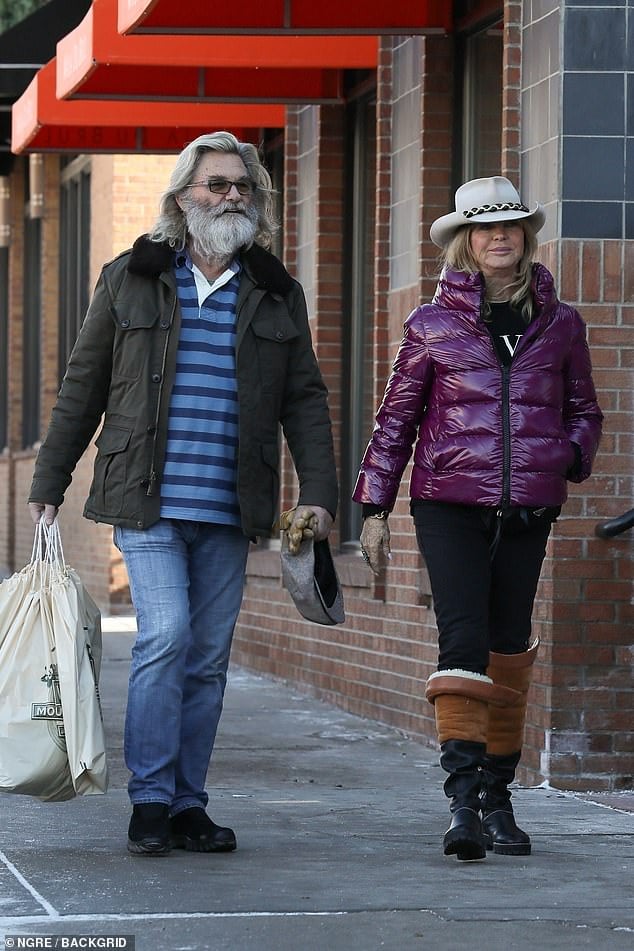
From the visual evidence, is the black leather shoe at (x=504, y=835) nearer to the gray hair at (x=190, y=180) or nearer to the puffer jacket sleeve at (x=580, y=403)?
the puffer jacket sleeve at (x=580, y=403)

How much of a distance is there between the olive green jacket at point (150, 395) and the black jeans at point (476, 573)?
0.36 m

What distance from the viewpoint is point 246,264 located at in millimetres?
6383

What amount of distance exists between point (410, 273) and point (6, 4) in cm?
1977

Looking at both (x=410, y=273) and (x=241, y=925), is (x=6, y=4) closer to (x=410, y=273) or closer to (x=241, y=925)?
(x=410, y=273)

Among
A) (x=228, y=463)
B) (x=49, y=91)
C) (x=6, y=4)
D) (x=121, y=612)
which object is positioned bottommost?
(x=121, y=612)

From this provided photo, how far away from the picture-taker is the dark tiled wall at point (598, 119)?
7633 millimetres

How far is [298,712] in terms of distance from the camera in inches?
412

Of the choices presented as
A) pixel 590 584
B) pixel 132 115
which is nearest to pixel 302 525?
pixel 590 584

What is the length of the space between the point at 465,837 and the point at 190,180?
2135mm

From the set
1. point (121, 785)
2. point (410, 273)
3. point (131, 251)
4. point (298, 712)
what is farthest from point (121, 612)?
point (131, 251)

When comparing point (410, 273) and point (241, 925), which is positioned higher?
point (410, 273)

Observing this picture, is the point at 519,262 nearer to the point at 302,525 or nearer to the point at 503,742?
the point at 302,525

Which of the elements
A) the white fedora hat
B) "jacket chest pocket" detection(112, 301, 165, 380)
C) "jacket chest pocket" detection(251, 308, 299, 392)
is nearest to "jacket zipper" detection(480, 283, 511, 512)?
the white fedora hat

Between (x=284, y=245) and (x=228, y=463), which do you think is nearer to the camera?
(x=228, y=463)
